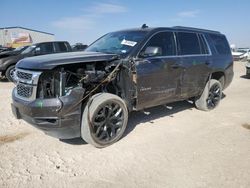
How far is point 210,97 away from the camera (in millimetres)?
6688

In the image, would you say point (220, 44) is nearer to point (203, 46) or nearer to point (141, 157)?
point (203, 46)

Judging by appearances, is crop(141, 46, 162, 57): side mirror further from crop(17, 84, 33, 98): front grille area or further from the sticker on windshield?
crop(17, 84, 33, 98): front grille area

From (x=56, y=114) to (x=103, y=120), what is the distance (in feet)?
2.87

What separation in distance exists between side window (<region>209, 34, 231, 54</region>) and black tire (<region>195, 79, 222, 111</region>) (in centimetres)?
85

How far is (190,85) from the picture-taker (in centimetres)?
584

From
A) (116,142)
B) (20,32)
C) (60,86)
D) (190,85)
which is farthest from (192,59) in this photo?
(20,32)

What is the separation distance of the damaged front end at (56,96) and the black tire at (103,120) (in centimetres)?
13

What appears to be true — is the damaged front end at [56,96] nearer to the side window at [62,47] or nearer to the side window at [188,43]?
the side window at [188,43]

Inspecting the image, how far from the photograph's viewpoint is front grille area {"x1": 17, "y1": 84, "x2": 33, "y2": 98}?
12.8ft

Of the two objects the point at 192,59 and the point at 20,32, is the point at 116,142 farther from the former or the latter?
the point at 20,32

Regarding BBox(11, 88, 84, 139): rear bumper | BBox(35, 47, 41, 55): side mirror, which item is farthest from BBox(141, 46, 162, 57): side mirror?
BBox(35, 47, 41, 55): side mirror

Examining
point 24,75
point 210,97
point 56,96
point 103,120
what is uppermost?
point 24,75

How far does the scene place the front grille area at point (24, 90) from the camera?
154 inches

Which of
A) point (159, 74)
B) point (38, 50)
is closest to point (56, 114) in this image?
point (159, 74)
